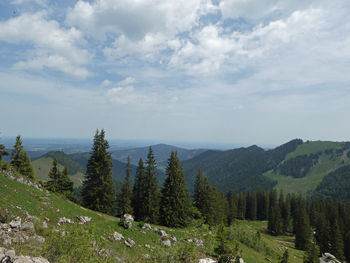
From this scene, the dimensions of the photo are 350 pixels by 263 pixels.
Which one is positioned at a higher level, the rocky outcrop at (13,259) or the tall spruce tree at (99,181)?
the rocky outcrop at (13,259)

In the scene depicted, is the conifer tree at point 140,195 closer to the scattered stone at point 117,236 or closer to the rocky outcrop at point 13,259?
the scattered stone at point 117,236

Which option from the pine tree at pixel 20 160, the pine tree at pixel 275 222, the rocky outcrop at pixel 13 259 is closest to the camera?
the rocky outcrop at pixel 13 259

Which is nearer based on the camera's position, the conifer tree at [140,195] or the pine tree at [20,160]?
the conifer tree at [140,195]

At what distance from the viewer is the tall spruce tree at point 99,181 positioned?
38.8 meters

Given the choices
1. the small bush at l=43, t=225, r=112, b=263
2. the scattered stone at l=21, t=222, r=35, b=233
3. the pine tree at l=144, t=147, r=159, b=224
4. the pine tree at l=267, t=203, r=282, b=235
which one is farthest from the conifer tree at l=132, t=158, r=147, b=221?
the pine tree at l=267, t=203, r=282, b=235

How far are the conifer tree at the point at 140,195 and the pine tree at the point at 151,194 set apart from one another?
844mm

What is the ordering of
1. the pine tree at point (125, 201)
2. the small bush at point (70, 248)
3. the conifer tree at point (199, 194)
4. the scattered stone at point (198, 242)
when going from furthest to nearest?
the conifer tree at point (199, 194)
the pine tree at point (125, 201)
the scattered stone at point (198, 242)
the small bush at point (70, 248)

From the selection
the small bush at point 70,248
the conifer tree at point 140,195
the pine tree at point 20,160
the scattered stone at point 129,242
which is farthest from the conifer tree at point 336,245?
the pine tree at point 20,160

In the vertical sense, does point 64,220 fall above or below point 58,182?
above

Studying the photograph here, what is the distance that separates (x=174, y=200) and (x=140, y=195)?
32.2ft

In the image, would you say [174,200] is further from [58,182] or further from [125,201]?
[58,182]

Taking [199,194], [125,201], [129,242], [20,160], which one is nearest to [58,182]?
[20,160]

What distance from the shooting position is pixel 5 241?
34.2ft

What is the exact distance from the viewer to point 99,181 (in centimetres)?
3972
